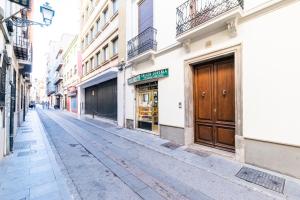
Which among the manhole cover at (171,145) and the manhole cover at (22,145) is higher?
the manhole cover at (171,145)

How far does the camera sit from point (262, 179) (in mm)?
3736

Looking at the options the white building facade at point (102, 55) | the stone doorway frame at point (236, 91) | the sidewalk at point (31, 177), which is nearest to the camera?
the sidewalk at point (31, 177)

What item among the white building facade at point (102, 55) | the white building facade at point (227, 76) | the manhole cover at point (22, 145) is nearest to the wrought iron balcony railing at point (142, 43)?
the white building facade at point (227, 76)

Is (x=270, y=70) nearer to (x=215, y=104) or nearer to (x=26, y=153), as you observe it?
(x=215, y=104)

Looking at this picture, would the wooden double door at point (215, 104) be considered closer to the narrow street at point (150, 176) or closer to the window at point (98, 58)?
the narrow street at point (150, 176)

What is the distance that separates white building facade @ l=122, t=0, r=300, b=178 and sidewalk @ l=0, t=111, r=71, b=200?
4.25 meters

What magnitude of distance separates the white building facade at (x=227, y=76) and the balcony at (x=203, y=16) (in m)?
0.03

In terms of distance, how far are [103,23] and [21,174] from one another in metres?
13.3

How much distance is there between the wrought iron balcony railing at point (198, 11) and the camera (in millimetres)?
5012

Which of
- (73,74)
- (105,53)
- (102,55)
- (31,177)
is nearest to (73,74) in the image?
A: (73,74)

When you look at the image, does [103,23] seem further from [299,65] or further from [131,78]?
[299,65]

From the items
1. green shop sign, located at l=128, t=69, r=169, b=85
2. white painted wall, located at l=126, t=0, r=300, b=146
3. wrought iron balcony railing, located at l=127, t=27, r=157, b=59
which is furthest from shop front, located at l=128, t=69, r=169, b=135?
white painted wall, located at l=126, t=0, r=300, b=146

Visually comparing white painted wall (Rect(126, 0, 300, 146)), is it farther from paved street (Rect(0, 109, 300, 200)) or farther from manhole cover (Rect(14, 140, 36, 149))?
manhole cover (Rect(14, 140, 36, 149))

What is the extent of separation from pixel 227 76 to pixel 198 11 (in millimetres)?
2489
